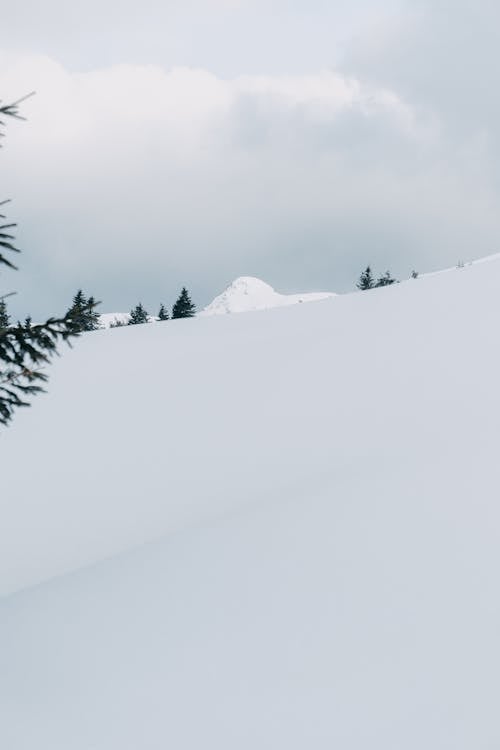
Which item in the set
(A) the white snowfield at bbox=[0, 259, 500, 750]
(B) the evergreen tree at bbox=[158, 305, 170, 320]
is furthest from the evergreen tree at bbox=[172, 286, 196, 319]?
(A) the white snowfield at bbox=[0, 259, 500, 750]

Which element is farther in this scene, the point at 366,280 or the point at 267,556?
the point at 366,280

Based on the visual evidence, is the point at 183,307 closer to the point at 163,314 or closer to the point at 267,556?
the point at 163,314

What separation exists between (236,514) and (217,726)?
5209 millimetres

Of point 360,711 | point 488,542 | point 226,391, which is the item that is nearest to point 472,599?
point 488,542

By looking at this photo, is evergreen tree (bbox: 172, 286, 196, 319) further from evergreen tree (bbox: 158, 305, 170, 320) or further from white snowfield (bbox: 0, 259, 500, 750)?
white snowfield (bbox: 0, 259, 500, 750)

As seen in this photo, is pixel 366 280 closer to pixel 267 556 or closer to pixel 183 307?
pixel 183 307

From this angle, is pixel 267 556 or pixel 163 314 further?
pixel 163 314

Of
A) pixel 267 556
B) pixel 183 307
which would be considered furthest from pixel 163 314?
pixel 267 556

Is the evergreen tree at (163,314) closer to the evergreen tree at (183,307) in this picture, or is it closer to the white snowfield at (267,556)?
the evergreen tree at (183,307)

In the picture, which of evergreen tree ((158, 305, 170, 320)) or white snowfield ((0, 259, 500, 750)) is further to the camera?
evergreen tree ((158, 305, 170, 320))

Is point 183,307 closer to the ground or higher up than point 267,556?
higher up

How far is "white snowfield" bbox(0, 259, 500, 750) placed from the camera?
6375mm

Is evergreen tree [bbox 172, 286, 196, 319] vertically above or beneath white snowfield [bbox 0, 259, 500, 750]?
above

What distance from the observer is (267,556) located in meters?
9.30
